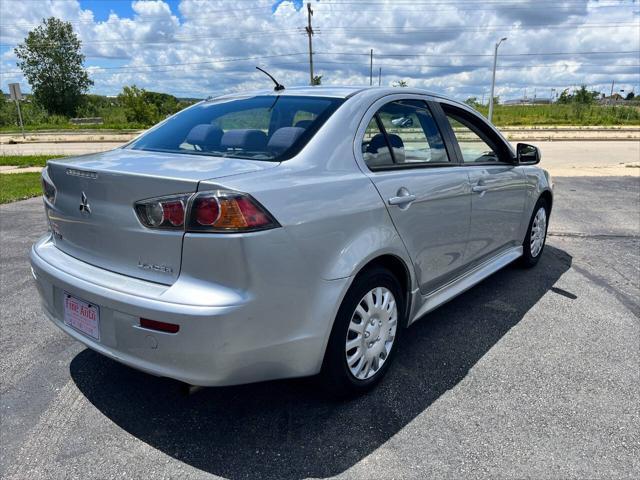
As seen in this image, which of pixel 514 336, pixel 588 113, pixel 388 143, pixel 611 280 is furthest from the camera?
pixel 588 113

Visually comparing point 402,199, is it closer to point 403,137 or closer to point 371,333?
point 403,137

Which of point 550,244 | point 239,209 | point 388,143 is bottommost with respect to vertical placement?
point 550,244

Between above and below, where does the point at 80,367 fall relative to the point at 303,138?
below

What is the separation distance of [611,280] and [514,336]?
1.82m

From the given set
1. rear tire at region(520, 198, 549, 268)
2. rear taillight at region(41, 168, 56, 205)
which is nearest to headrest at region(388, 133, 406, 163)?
rear taillight at region(41, 168, 56, 205)

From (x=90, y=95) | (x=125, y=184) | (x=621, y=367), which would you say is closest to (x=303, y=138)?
(x=125, y=184)

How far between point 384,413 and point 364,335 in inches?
16.5

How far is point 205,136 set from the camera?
2.79 metres

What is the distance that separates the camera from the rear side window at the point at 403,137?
272 centimetres

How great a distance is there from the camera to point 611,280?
4.66 m

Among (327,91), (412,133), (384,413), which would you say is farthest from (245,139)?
(384,413)

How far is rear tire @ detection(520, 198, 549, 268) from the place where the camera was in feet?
15.5

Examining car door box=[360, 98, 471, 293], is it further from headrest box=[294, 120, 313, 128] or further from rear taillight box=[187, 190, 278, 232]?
rear taillight box=[187, 190, 278, 232]

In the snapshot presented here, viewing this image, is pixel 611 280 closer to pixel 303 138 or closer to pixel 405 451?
pixel 405 451
